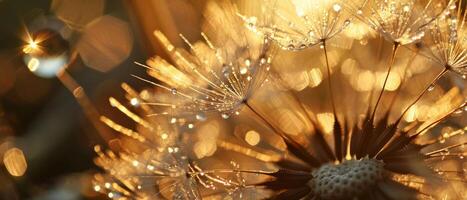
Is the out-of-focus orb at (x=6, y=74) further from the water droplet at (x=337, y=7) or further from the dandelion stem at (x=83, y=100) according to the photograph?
the water droplet at (x=337, y=7)

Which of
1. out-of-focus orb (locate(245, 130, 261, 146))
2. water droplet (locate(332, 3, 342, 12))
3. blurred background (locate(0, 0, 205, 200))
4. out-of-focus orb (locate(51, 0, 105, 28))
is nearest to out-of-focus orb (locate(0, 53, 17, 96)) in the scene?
blurred background (locate(0, 0, 205, 200))

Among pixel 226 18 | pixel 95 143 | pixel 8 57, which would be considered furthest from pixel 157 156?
pixel 8 57

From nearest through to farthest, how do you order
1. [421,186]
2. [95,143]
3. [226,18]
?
[421,186] < [226,18] < [95,143]

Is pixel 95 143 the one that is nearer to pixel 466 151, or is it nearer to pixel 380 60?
pixel 380 60

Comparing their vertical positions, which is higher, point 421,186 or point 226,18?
point 226,18

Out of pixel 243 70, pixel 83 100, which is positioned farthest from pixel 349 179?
pixel 83 100

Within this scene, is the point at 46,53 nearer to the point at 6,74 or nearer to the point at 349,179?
the point at 6,74
